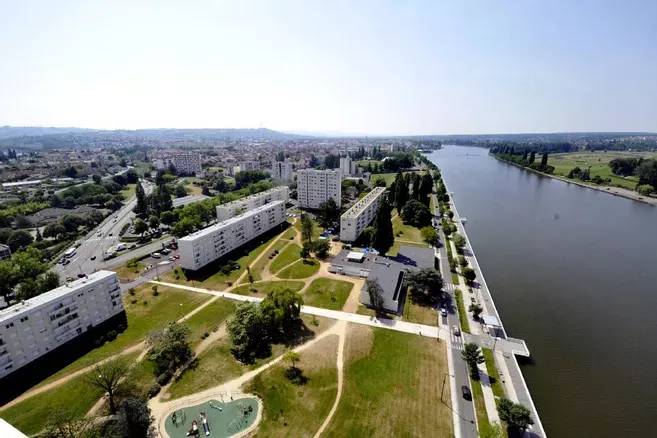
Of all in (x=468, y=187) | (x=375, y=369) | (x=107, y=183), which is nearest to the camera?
(x=375, y=369)

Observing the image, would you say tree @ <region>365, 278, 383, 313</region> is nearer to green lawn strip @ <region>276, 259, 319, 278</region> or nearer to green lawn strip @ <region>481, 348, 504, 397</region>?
green lawn strip @ <region>481, 348, 504, 397</region>

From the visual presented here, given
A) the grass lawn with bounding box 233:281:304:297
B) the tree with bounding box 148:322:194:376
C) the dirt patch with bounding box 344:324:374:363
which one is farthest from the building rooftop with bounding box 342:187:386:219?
the tree with bounding box 148:322:194:376

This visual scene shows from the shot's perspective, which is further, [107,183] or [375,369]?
[107,183]

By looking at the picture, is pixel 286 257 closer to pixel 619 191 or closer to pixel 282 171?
pixel 282 171

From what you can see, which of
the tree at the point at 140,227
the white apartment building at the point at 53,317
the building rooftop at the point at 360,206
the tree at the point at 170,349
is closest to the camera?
the white apartment building at the point at 53,317

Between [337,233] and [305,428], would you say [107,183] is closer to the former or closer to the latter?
[337,233]

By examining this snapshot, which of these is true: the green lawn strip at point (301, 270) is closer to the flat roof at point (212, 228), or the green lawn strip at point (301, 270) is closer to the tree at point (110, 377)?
the flat roof at point (212, 228)

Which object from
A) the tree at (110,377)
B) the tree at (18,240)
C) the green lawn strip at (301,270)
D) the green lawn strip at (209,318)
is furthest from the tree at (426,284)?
the tree at (18,240)

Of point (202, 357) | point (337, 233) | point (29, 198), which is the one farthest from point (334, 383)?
point (29, 198)
